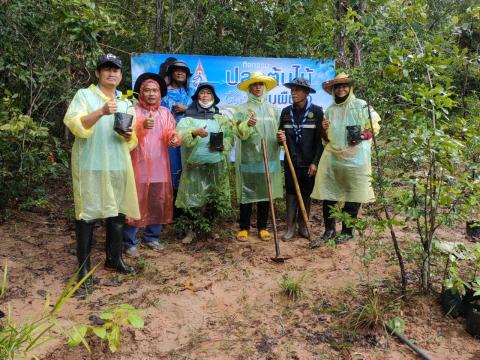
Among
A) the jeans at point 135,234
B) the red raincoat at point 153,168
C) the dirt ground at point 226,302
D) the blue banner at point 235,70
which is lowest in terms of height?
the dirt ground at point 226,302

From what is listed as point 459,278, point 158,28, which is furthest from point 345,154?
point 158,28

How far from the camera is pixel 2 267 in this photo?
11.9ft

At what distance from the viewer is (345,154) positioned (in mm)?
4086

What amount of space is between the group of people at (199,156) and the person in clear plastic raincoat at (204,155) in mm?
10

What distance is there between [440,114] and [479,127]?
0.42 metres

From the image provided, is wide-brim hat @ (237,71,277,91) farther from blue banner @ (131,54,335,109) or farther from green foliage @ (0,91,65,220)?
green foliage @ (0,91,65,220)

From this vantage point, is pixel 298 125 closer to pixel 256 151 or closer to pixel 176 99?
pixel 256 151

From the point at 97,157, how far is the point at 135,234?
3.65 feet

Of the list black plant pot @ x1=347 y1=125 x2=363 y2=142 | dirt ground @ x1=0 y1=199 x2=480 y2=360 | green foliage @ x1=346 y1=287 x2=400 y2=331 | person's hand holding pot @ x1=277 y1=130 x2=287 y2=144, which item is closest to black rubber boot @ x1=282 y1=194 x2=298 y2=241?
dirt ground @ x1=0 y1=199 x2=480 y2=360

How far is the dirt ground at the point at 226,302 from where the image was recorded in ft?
8.57

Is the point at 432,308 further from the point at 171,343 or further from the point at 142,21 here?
the point at 142,21

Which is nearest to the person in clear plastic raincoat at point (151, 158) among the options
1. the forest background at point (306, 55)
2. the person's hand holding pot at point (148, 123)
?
the person's hand holding pot at point (148, 123)

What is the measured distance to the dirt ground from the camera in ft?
8.57

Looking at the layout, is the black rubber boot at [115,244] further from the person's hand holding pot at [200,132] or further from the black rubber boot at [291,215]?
the black rubber boot at [291,215]
